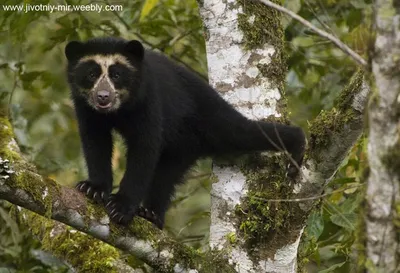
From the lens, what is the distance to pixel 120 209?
4684mm

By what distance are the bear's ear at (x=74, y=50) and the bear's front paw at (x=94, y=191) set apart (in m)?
0.99

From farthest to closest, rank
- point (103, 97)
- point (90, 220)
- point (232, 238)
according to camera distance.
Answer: point (103, 97)
point (232, 238)
point (90, 220)

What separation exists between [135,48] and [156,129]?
2.07 feet

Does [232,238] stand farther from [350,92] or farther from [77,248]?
[350,92]

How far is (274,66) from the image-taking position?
520 cm

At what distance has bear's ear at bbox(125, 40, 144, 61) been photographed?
5539mm

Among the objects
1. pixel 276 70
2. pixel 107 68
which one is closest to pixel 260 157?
pixel 276 70

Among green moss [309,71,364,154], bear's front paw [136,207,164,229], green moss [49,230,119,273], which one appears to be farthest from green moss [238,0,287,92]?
green moss [49,230,119,273]

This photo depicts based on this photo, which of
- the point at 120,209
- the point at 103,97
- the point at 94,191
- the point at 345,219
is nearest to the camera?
the point at 120,209

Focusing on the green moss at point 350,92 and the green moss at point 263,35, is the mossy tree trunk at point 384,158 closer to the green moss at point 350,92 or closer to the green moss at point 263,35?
the green moss at point 350,92

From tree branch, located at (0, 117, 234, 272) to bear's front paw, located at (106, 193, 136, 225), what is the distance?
42 mm

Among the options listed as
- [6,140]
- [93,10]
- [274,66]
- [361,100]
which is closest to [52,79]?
[93,10]

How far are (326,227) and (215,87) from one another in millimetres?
1877

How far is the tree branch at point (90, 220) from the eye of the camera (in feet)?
13.4
